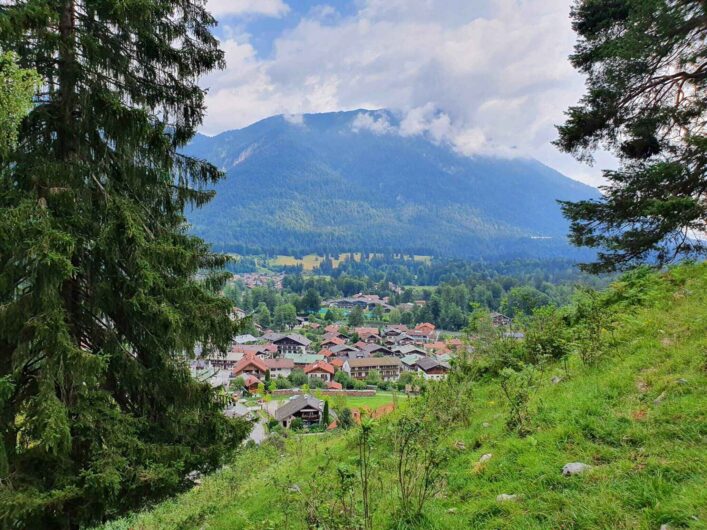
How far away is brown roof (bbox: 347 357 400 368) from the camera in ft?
192

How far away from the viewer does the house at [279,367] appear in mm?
57116

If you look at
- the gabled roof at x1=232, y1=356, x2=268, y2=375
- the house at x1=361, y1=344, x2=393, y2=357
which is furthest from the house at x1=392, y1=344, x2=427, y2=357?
the gabled roof at x1=232, y1=356, x2=268, y2=375

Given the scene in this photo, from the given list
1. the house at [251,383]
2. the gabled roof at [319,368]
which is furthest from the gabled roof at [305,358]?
the house at [251,383]

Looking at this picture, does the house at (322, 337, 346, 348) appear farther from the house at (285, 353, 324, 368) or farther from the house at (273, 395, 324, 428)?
the house at (273, 395, 324, 428)

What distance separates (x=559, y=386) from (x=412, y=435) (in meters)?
2.38

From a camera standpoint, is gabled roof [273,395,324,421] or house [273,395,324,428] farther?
house [273,395,324,428]

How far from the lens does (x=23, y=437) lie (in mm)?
4230

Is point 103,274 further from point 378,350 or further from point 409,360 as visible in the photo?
point 378,350

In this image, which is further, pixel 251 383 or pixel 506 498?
pixel 251 383

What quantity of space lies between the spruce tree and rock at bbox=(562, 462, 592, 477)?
13.0 feet

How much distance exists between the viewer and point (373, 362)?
5922cm

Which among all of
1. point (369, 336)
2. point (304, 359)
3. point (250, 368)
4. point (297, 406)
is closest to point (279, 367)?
point (250, 368)

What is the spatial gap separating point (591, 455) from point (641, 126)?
784 centimetres

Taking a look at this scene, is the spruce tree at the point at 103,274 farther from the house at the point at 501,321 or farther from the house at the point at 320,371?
the house at the point at 320,371
